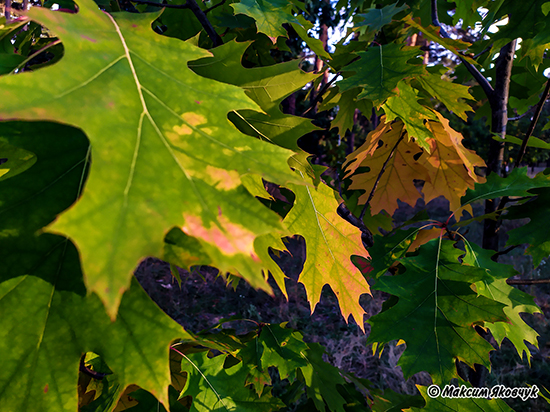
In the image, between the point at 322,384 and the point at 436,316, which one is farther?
the point at 322,384

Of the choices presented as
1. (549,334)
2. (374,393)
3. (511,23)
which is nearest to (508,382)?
(549,334)

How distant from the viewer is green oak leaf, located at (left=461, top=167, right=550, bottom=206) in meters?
1.29

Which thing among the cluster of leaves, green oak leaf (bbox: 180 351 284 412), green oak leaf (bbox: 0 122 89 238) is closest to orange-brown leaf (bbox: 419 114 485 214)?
the cluster of leaves

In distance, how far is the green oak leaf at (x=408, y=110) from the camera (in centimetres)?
119

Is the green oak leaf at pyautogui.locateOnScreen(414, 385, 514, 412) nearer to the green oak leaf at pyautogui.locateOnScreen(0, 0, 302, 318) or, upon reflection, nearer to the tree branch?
the green oak leaf at pyautogui.locateOnScreen(0, 0, 302, 318)

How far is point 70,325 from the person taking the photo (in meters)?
0.53

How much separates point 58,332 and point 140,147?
1.09 feet

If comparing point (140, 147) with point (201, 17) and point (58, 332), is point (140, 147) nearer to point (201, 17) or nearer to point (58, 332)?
point (58, 332)

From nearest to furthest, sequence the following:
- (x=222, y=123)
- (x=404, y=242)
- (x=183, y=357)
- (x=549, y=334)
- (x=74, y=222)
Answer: (x=74, y=222) → (x=222, y=123) → (x=183, y=357) → (x=404, y=242) → (x=549, y=334)

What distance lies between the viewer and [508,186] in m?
1.41

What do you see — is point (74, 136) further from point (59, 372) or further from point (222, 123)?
point (59, 372)

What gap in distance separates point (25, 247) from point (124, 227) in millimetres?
288

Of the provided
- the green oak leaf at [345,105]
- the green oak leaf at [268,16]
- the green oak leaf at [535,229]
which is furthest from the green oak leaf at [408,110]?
the green oak leaf at [535,229]

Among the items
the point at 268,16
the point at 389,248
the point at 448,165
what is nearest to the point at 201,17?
the point at 268,16
